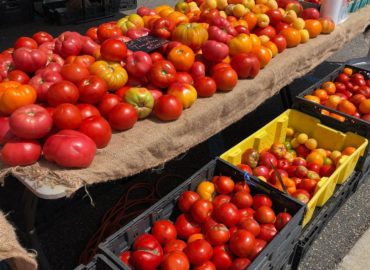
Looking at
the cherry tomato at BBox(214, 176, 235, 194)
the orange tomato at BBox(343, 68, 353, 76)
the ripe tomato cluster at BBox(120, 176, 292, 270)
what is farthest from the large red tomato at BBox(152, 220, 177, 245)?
the orange tomato at BBox(343, 68, 353, 76)

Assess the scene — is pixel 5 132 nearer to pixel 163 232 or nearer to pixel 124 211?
pixel 163 232

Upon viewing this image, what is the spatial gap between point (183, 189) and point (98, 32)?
3.48 ft

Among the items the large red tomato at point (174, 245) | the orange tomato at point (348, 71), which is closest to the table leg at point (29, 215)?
the large red tomato at point (174, 245)

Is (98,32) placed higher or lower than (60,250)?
higher

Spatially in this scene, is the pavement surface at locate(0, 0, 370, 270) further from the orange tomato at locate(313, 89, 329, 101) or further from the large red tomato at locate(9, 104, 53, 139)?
the orange tomato at locate(313, 89, 329, 101)

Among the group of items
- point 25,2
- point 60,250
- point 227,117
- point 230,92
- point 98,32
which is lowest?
point 60,250

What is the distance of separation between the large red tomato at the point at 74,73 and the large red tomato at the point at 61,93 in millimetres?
119

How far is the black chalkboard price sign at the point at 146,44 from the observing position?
204cm

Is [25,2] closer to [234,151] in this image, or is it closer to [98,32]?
[98,32]

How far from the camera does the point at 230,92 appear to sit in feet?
6.78

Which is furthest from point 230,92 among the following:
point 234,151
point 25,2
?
point 25,2

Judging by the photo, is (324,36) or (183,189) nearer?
(183,189)

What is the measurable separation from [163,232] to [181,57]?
909mm

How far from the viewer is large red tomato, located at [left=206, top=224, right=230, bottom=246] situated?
169cm
